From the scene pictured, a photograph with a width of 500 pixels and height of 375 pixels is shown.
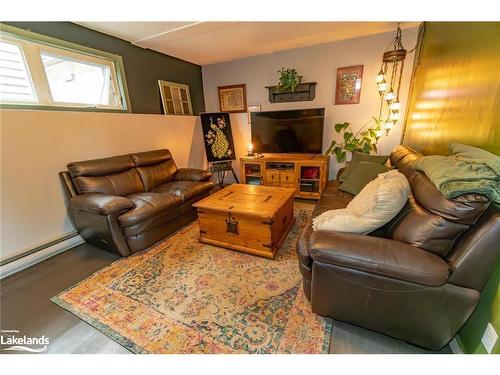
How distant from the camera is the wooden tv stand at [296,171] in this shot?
3.26 m

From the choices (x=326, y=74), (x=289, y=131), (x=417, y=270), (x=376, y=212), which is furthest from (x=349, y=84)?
(x=417, y=270)

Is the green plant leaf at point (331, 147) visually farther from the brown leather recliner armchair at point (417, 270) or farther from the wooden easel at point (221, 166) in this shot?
the brown leather recliner armchair at point (417, 270)

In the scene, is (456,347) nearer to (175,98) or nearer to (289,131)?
(289,131)

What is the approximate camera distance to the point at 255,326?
4.25ft

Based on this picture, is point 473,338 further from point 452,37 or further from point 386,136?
point 386,136

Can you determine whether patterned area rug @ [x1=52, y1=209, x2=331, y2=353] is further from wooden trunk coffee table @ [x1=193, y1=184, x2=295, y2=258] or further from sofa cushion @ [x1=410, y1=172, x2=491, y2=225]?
sofa cushion @ [x1=410, y1=172, x2=491, y2=225]

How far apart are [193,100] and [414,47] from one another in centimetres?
360

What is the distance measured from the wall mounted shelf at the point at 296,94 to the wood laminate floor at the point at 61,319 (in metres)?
3.27

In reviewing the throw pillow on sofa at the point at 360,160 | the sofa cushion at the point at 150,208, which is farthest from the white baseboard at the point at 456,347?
the sofa cushion at the point at 150,208

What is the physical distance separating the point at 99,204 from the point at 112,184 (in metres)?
0.60

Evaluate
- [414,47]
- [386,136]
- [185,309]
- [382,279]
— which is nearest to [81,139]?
[185,309]

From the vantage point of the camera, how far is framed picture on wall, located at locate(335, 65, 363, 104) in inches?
124

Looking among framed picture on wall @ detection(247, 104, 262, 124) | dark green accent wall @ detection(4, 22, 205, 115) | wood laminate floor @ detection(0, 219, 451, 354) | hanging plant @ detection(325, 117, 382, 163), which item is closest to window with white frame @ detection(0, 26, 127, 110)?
dark green accent wall @ detection(4, 22, 205, 115)

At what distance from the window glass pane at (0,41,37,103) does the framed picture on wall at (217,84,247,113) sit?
2737 millimetres
